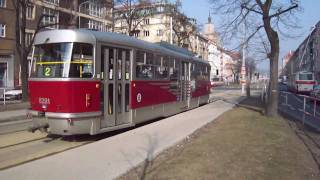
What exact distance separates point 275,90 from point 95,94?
10.1 m

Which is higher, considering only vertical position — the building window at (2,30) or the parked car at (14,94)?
the building window at (2,30)

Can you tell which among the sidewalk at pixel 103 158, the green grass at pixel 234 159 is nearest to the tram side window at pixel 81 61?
the sidewalk at pixel 103 158

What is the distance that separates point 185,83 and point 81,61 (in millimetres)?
10104

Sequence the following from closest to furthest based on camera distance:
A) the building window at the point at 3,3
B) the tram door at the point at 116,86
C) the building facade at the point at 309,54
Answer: the tram door at the point at 116,86 → the building window at the point at 3,3 → the building facade at the point at 309,54

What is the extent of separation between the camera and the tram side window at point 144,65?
47.2 feet

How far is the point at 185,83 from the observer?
21188 mm

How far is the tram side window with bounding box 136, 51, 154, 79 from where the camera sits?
14.4 meters

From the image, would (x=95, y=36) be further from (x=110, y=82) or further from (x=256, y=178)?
(x=256, y=178)

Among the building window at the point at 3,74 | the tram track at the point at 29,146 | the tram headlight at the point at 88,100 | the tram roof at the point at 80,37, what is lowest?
the tram track at the point at 29,146

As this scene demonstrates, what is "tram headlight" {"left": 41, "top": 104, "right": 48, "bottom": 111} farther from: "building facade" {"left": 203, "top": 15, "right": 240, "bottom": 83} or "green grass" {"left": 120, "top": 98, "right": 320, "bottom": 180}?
"building facade" {"left": 203, "top": 15, "right": 240, "bottom": 83}

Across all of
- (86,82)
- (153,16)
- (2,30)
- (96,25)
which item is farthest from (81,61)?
(96,25)

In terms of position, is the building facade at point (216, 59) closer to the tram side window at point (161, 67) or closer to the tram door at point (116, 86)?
the tram side window at point (161, 67)

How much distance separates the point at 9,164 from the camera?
9188mm

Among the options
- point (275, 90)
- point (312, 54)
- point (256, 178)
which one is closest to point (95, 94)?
point (256, 178)
